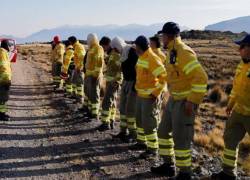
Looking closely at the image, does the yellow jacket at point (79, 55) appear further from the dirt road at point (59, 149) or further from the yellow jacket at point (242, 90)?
the yellow jacket at point (242, 90)

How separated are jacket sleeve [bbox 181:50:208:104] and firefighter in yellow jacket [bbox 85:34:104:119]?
18.1 feet

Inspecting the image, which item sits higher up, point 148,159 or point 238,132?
point 238,132

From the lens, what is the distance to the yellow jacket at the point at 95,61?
12547mm

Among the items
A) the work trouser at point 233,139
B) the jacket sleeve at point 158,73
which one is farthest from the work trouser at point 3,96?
the work trouser at point 233,139

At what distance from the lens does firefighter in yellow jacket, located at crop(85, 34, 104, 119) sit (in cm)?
1257

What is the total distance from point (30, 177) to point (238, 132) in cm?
373

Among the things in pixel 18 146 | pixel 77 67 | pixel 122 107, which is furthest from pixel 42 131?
pixel 77 67

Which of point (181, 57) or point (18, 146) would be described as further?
point (18, 146)

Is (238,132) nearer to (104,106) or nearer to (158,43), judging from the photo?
(158,43)

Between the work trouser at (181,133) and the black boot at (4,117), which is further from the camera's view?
the black boot at (4,117)

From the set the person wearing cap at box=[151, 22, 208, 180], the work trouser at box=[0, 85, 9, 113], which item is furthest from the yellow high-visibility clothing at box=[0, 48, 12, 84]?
the person wearing cap at box=[151, 22, 208, 180]

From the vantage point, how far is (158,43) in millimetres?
10133

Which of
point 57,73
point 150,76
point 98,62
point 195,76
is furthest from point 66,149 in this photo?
point 57,73

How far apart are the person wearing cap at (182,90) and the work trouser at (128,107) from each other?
2.56 meters
